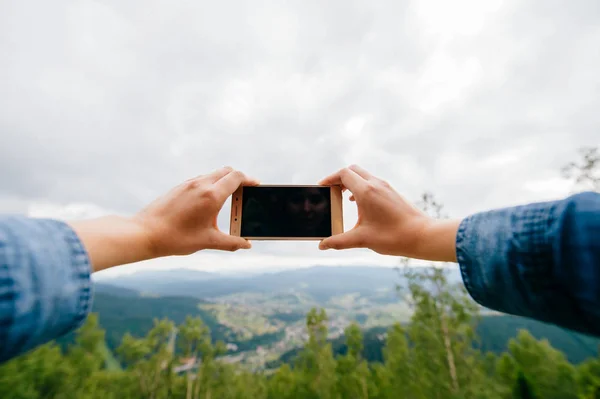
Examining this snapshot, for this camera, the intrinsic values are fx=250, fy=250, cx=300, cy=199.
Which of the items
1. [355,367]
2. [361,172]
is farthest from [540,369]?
[361,172]

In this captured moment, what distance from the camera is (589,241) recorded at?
1061mm

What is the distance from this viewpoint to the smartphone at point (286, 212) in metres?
3.35

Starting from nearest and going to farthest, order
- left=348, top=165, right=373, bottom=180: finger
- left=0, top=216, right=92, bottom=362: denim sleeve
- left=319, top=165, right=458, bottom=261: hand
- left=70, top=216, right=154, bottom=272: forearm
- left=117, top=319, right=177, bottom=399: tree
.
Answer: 1. left=0, top=216, right=92, bottom=362: denim sleeve
2. left=70, top=216, right=154, bottom=272: forearm
3. left=319, top=165, right=458, bottom=261: hand
4. left=348, top=165, right=373, bottom=180: finger
5. left=117, top=319, right=177, bottom=399: tree

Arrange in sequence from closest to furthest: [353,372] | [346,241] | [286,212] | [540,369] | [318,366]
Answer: [346,241] < [286,212] < [540,369] < [353,372] < [318,366]

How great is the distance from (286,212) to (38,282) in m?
2.59

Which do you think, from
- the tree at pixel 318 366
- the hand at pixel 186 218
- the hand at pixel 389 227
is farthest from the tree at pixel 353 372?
the hand at pixel 186 218

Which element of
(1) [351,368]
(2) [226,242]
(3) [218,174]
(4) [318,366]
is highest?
(3) [218,174]

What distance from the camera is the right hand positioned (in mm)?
2598

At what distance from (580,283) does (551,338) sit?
129 m

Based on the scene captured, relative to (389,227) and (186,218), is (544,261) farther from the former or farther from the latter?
(186,218)

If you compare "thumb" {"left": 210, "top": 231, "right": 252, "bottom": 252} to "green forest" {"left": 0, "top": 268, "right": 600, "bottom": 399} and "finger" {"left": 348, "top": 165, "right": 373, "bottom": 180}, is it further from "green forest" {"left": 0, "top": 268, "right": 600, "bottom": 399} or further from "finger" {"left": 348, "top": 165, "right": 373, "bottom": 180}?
"green forest" {"left": 0, "top": 268, "right": 600, "bottom": 399}

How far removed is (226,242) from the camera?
117 inches

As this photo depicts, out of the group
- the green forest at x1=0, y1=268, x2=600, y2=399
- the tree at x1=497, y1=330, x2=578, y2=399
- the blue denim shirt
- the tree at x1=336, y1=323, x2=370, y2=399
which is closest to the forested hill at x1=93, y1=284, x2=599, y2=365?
the tree at x1=497, y1=330, x2=578, y2=399

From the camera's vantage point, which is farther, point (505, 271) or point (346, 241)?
point (346, 241)
